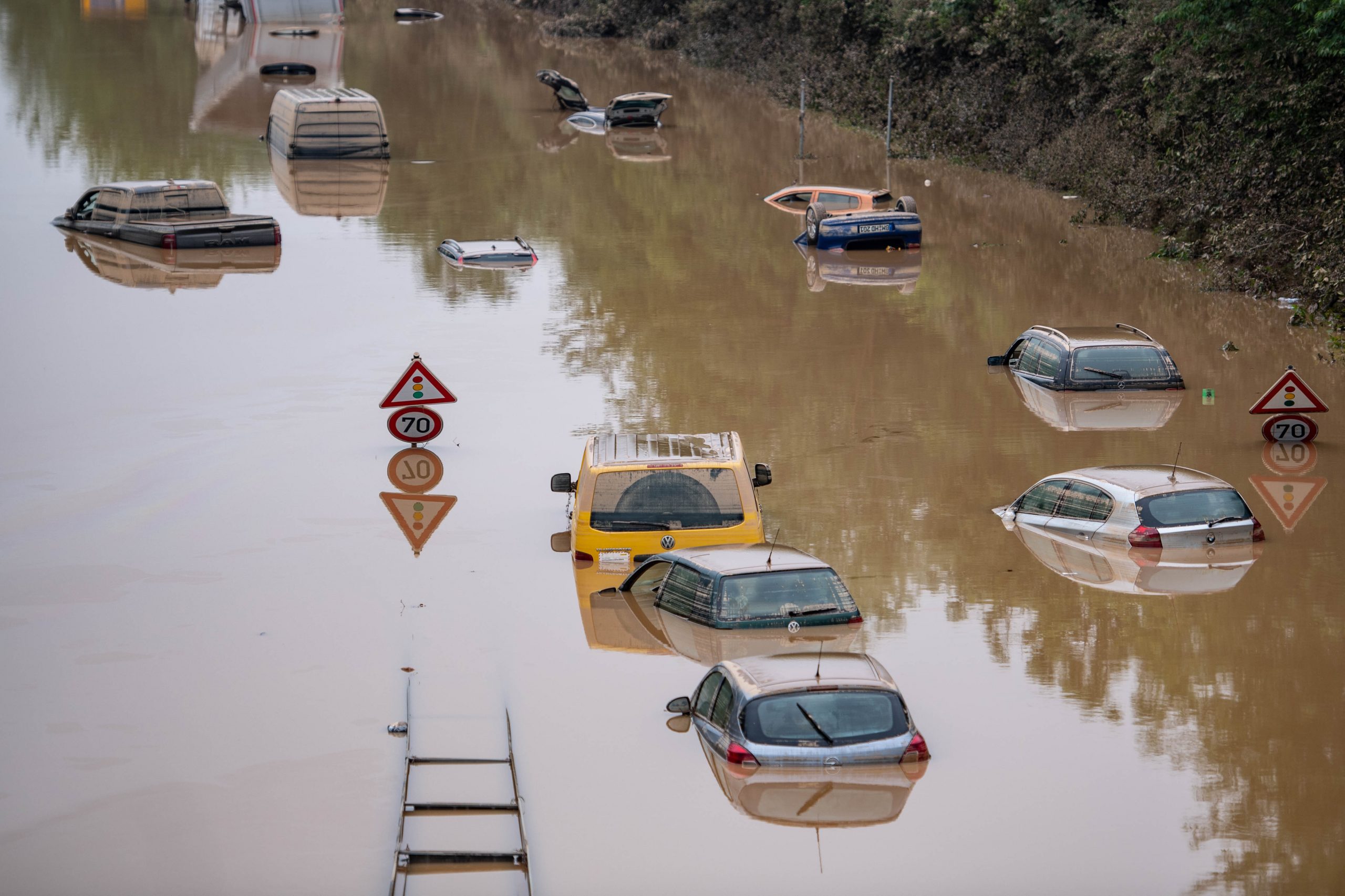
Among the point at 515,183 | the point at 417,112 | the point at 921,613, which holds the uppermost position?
the point at 417,112

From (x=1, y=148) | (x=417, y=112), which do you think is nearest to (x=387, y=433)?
(x=1, y=148)

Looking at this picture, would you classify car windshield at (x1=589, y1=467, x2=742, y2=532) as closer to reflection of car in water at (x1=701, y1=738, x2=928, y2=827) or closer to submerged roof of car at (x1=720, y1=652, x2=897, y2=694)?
submerged roof of car at (x1=720, y1=652, x2=897, y2=694)

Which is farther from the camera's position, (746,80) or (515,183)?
(746,80)

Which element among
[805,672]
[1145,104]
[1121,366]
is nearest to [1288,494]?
[1121,366]

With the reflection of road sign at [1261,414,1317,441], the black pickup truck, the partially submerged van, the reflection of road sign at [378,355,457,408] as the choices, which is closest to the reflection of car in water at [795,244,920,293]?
the reflection of road sign at [1261,414,1317,441]

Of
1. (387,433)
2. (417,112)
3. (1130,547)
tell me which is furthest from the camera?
(417,112)

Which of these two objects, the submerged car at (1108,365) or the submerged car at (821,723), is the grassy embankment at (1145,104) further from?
the submerged car at (821,723)

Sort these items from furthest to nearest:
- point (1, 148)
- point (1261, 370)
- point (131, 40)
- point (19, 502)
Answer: point (131, 40), point (1, 148), point (1261, 370), point (19, 502)

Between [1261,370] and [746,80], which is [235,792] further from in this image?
[746,80]
